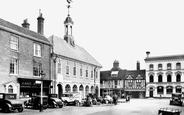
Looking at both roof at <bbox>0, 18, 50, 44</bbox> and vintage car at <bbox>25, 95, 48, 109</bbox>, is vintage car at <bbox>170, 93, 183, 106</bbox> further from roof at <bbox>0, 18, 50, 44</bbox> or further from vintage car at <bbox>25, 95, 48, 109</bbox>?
roof at <bbox>0, 18, 50, 44</bbox>

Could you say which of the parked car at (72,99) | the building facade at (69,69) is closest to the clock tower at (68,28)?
the building facade at (69,69)

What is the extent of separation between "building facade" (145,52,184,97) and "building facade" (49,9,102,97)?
16706 mm

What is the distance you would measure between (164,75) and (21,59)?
40.4 metres

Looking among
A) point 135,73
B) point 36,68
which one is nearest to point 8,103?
point 36,68

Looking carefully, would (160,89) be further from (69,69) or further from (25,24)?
(25,24)

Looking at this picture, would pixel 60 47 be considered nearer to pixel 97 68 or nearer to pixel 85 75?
pixel 85 75

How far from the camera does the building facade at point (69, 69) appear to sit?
111 ft

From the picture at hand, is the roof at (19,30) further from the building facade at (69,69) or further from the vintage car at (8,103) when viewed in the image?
the vintage car at (8,103)

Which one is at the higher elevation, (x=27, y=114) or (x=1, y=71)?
(x=1, y=71)

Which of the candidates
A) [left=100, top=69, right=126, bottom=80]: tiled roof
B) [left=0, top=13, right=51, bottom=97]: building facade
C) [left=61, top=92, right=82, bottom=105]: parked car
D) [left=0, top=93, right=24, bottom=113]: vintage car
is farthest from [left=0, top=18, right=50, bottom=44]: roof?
[left=100, top=69, right=126, bottom=80]: tiled roof

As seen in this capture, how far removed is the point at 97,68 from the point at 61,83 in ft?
52.2

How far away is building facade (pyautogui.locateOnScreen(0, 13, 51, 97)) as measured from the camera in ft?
80.8

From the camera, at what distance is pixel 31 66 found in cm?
2859

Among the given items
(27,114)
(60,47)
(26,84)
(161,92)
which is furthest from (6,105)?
(161,92)
